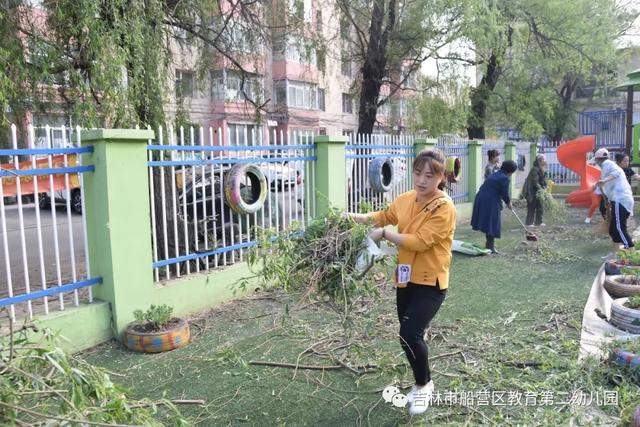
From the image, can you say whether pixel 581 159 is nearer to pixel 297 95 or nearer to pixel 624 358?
pixel 624 358

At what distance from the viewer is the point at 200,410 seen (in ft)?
10.9

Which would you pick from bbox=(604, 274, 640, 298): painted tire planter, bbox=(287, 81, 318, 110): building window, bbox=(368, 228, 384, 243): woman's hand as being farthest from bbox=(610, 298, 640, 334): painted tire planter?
bbox=(287, 81, 318, 110): building window

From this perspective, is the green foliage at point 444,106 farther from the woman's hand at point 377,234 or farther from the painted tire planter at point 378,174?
the woman's hand at point 377,234

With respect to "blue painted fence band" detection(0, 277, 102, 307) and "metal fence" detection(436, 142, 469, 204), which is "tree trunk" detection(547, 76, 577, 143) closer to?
"metal fence" detection(436, 142, 469, 204)

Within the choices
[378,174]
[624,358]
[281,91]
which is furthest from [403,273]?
[281,91]

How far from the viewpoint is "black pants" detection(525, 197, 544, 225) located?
10.7 metres

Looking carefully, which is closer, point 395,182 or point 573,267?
point 573,267

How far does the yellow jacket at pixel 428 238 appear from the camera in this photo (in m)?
3.01

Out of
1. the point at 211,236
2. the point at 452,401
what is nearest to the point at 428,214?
the point at 452,401

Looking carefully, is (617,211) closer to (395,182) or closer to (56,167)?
(395,182)

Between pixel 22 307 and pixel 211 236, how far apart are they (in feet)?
6.30

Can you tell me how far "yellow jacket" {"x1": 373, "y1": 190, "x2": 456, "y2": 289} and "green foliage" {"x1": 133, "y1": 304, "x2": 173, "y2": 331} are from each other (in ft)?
7.32
